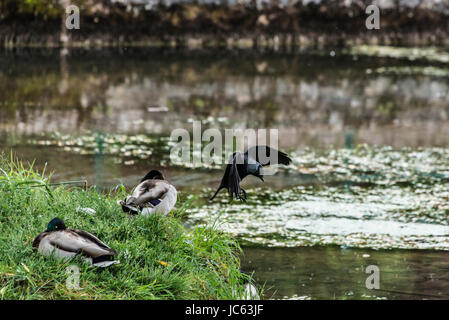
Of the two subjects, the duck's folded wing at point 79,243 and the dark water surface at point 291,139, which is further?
the dark water surface at point 291,139

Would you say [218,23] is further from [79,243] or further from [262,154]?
[79,243]

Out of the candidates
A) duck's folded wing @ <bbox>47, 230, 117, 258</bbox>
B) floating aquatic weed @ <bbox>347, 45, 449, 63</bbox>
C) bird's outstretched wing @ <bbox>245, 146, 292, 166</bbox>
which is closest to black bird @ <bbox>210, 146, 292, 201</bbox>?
bird's outstretched wing @ <bbox>245, 146, 292, 166</bbox>

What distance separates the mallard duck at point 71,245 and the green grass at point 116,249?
0.20 feet

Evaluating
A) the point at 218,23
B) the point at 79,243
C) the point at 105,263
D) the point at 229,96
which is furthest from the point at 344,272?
the point at 218,23

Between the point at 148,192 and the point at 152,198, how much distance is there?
2.1 inches

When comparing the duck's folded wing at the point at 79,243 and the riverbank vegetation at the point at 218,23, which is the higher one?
the riverbank vegetation at the point at 218,23

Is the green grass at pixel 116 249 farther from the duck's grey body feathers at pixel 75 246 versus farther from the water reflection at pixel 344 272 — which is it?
the water reflection at pixel 344 272

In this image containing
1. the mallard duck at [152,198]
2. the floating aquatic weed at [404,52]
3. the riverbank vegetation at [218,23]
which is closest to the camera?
the mallard duck at [152,198]

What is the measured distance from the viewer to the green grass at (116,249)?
544cm


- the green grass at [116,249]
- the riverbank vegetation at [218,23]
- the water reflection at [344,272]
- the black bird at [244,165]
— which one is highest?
the riverbank vegetation at [218,23]

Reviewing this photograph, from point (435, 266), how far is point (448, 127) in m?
7.42

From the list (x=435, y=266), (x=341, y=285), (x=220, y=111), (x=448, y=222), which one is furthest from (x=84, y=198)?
(x=220, y=111)

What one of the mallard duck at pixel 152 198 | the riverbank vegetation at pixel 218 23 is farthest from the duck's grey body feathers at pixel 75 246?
the riverbank vegetation at pixel 218 23

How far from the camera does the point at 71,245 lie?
5504 mm
